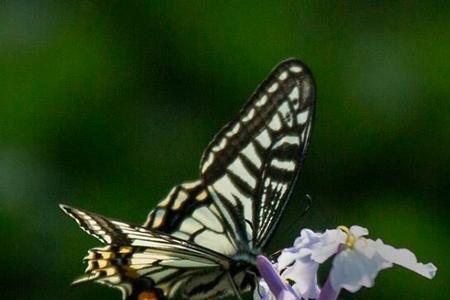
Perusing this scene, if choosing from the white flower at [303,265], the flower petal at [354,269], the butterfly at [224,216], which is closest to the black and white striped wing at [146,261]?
the butterfly at [224,216]

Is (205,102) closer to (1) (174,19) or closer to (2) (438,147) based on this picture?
(1) (174,19)

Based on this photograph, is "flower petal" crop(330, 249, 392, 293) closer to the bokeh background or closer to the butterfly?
the butterfly

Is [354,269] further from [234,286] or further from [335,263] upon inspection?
[234,286]

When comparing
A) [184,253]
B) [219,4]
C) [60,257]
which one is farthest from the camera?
[219,4]

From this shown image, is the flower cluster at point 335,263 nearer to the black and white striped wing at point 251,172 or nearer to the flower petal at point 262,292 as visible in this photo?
the flower petal at point 262,292

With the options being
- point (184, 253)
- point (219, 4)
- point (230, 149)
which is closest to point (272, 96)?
point (230, 149)

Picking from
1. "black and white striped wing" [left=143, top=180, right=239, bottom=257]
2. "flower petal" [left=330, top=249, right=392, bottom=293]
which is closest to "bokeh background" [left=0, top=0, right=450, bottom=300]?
"black and white striped wing" [left=143, top=180, right=239, bottom=257]
